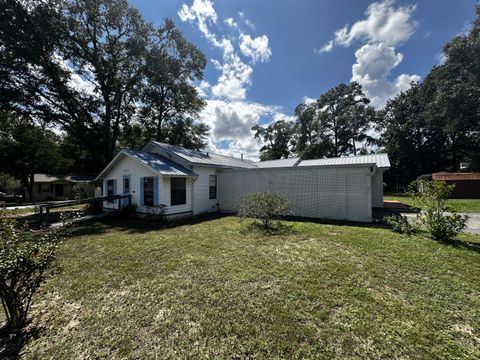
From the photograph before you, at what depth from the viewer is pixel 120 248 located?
5.96 metres

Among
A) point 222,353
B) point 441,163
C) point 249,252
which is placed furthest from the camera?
point 441,163

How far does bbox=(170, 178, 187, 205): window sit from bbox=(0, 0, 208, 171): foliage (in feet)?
33.4

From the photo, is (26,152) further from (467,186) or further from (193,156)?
(467,186)

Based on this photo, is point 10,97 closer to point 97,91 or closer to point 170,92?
point 97,91

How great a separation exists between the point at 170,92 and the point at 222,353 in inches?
834

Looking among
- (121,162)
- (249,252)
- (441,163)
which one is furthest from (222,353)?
(441,163)

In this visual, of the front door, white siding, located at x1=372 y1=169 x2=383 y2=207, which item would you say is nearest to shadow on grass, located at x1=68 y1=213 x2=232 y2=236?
white siding, located at x1=372 y1=169 x2=383 y2=207

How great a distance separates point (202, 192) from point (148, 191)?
2.97 meters

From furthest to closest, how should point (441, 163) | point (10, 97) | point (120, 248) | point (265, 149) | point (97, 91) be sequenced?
point (265, 149), point (441, 163), point (97, 91), point (10, 97), point (120, 248)

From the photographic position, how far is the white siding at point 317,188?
8.94 meters

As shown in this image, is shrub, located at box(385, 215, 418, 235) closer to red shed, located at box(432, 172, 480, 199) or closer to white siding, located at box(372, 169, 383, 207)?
white siding, located at box(372, 169, 383, 207)

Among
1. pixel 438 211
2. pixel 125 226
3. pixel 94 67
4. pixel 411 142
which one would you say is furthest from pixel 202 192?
pixel 411 142

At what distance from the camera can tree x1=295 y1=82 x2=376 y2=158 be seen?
29.0 metres

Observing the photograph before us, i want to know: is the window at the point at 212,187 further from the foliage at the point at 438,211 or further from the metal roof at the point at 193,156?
the foliage at the point at 438,211
